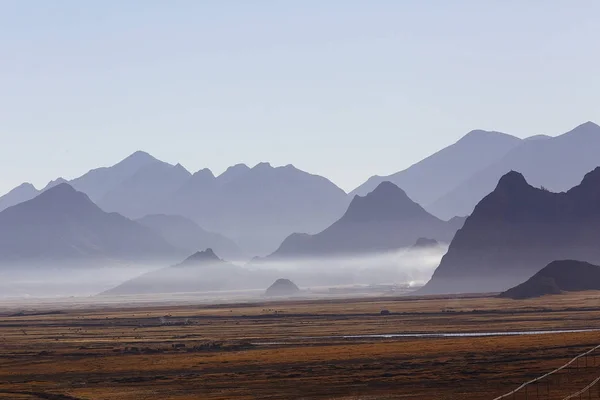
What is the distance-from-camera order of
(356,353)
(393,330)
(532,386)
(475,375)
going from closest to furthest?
(532,386) < (475,375) < (356,353) < (393,330)

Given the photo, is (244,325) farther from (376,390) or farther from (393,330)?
(376,390)

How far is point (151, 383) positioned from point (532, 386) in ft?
101

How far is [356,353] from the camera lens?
4092 inches

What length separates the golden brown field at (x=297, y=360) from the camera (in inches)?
3125

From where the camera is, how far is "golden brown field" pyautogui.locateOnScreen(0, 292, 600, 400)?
79.4 metres

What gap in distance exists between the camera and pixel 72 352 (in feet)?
383

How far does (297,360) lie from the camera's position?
325ft

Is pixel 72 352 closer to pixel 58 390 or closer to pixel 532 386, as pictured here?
pixel 58 390

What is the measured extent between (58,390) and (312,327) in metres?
70.1

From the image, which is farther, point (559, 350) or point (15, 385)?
point (559, 350)

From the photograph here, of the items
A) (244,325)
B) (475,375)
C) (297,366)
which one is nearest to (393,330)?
(244,325)

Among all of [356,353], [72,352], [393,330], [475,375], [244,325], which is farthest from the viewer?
[244,325]

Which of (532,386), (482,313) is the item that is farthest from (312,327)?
(532,386)

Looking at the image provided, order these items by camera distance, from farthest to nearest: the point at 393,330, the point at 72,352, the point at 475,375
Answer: the point at 393,330 → the point at 72,352 → the point at 475,375
